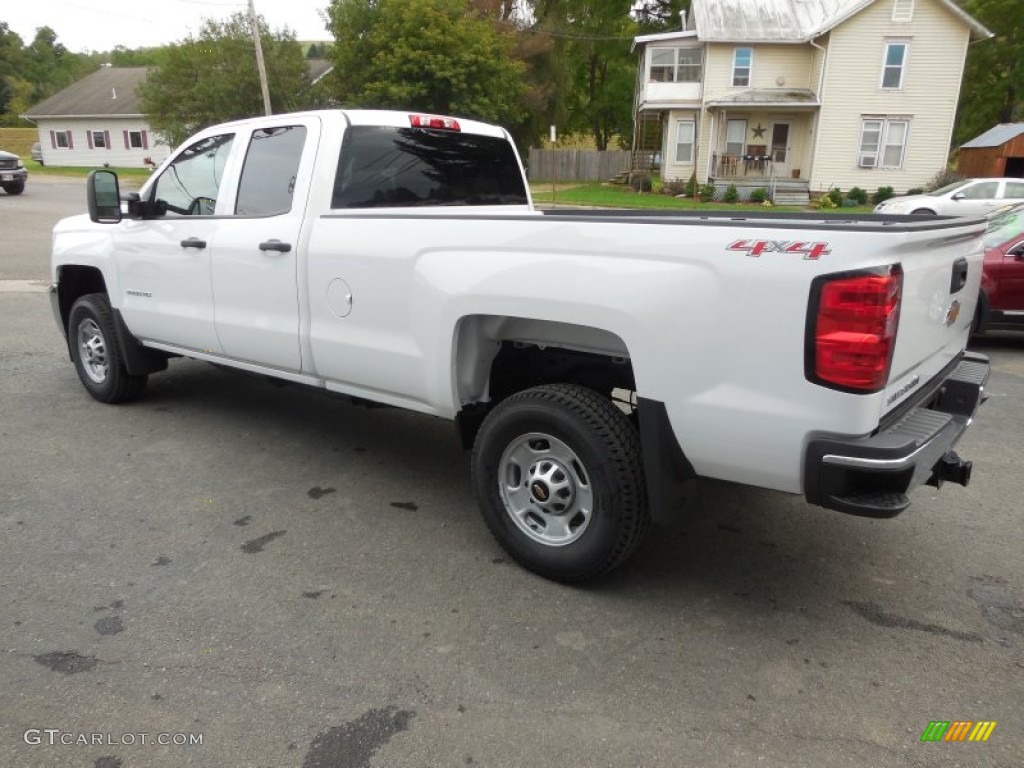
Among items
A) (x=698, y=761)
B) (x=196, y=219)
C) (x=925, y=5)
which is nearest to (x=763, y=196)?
(x=925, y=5)

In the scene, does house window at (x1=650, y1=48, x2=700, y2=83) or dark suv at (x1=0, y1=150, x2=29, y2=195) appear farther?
house window at (x1=650, y1=48, x2=700, y2=83)

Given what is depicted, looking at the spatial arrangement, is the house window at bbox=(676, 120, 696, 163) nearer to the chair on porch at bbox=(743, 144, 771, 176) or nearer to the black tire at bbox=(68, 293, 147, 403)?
the chair on porch at bbox=(743, 144, 771, 176)

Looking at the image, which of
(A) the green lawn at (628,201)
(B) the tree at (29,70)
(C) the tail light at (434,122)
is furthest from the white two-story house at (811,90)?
(B) the tree at (29,70)

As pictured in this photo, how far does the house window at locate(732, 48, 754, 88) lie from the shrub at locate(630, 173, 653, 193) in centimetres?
515

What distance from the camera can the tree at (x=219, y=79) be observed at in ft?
106

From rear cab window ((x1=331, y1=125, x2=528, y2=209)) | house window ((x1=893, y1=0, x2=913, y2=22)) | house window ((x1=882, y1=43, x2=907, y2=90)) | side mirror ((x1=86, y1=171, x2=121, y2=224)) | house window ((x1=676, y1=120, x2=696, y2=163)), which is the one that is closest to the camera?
rear cab window ((x1=331, y1=125, x2=528, y2=209))

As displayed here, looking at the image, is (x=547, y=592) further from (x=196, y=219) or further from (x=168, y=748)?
(x=196, y=219)

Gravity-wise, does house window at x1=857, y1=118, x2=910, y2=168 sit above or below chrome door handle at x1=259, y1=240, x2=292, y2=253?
above

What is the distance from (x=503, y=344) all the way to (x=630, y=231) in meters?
1.04

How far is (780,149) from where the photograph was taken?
31.1 metres

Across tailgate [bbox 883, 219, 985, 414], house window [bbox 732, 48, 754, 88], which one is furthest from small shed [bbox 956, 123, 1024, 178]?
tailgate [bbox 883, 219, 985, 414]

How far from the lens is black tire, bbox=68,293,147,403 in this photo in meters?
5.66

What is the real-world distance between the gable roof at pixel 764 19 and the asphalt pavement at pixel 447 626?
1123 inches

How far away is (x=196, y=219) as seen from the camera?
4812mm
